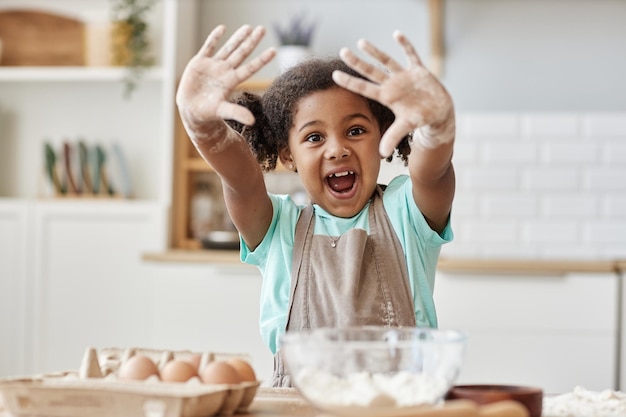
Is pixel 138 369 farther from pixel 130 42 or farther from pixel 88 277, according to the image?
pixel 130 42

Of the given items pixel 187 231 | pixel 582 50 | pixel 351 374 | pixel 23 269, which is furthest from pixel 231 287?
pixel 351 374

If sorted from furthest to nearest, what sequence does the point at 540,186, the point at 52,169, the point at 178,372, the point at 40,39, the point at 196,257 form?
the point at 40,39 < the point at 52,169 < the point at 540,186 < the point at 196,257 < the point at 178,372

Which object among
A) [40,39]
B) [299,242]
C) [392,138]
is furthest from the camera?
[40,39]

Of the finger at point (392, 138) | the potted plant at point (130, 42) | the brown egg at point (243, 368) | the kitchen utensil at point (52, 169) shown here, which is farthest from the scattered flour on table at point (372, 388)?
the kitchen utensil at point (52, 169)

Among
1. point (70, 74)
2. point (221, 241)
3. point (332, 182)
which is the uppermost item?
point (70, 74)

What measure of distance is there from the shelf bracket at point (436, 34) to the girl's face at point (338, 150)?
1.97m

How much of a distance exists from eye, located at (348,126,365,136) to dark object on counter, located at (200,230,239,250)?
183 centimetres

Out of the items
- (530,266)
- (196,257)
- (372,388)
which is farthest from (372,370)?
(196,257)

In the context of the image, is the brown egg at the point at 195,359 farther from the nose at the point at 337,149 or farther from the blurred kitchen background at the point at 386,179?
the blurred kitchen background at the point at 386,179

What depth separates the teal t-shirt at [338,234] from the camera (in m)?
1.49

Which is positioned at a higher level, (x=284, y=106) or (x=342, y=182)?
(x=284, y=106)

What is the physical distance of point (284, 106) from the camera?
1.66 metres

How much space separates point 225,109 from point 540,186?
7.96 ft

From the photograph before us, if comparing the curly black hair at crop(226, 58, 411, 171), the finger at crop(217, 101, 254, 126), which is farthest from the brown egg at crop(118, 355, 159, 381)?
the curly black hair at crop(226, 58, 411, 171)
